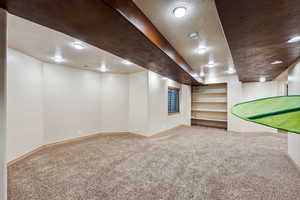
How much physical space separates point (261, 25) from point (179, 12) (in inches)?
Answer: 36.1

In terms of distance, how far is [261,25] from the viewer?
4.70 ft

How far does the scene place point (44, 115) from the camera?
11.6ft

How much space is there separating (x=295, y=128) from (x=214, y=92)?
683 cm

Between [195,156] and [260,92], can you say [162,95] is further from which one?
[260,92]

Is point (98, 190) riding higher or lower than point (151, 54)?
lower

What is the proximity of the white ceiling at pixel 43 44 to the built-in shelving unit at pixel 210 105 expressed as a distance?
4916 millimetres

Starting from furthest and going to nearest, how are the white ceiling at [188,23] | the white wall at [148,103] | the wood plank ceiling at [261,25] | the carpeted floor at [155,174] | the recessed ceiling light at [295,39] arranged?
the white wall at [148,103], the carpeted floor at [155,174], the recessed ceiling light at [295,39], the white ceiling at [188,23], the wood plank ceiling at [261,25]

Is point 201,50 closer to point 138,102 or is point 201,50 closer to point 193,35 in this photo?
point 193,35

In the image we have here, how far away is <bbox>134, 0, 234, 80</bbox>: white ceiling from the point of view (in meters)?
1.46

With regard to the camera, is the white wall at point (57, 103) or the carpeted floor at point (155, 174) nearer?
the carpeted floor at point (155, 174)

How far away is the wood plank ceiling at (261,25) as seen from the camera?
1.14m

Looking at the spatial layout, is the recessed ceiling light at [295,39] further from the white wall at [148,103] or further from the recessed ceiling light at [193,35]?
the white wall at [148,103]

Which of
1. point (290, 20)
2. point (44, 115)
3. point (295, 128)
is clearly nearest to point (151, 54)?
point (290, 20)

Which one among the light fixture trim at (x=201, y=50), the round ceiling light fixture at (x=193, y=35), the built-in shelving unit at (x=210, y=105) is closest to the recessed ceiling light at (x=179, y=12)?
the round ceiling light fixture at (x=193, y=35)
